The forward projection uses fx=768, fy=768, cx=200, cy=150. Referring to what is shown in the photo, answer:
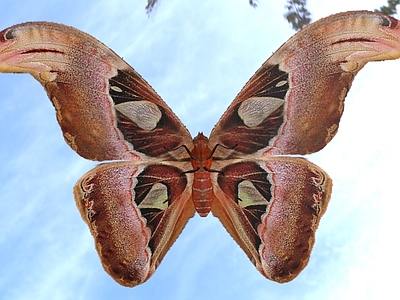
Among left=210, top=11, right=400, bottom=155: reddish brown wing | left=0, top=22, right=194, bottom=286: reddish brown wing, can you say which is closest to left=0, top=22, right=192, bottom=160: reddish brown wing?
left=0, top=22, right=194, bottom=286: reddish brown wing

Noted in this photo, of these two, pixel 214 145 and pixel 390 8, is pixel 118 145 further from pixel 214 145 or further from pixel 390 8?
pixel 390 8

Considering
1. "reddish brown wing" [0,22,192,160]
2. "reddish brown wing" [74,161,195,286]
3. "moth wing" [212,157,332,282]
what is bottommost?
"moth wing" [212,157,332,282]

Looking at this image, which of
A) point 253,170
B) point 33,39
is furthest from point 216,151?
point 33,39

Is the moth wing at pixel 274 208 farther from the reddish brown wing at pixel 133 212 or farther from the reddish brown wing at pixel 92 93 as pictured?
the reddish brown wing at pixel 92 93

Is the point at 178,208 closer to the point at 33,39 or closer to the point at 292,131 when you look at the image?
the point at 292,131

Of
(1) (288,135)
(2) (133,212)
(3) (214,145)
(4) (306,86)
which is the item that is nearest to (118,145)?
(2) (133,212)

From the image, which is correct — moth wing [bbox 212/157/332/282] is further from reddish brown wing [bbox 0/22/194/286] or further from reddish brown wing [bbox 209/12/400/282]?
reddish brown wing [bbox 0/22/194/286]
